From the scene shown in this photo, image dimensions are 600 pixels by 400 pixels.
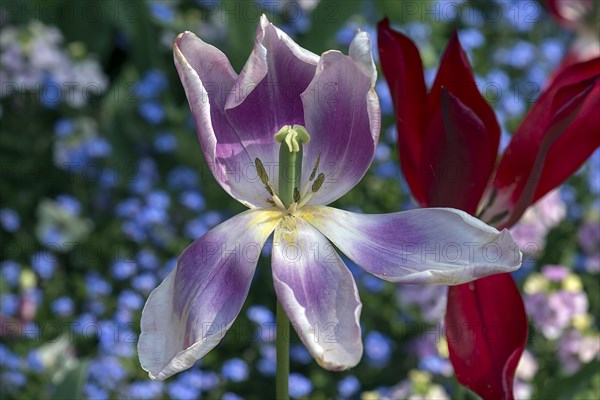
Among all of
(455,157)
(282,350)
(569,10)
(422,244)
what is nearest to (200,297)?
(282,350)

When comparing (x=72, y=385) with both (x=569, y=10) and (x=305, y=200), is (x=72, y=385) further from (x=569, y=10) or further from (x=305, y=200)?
(x=569, y=10)

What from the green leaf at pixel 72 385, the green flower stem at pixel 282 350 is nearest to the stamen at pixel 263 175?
the green flower stem at pixel 282 350

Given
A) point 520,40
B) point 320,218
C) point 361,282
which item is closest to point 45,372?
point 361,282

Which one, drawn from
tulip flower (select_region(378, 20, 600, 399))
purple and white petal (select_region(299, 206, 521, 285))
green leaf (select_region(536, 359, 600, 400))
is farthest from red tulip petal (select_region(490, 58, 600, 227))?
green leaf (select_region(536, 359, 600, 400))

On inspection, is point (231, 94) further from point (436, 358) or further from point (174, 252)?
point (174, 252)

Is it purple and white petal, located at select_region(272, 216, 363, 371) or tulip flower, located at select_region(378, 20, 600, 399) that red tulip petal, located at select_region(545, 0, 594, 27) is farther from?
purple and white petal, located at select_region(272, 216, 363, 371)

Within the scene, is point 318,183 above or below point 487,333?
above
